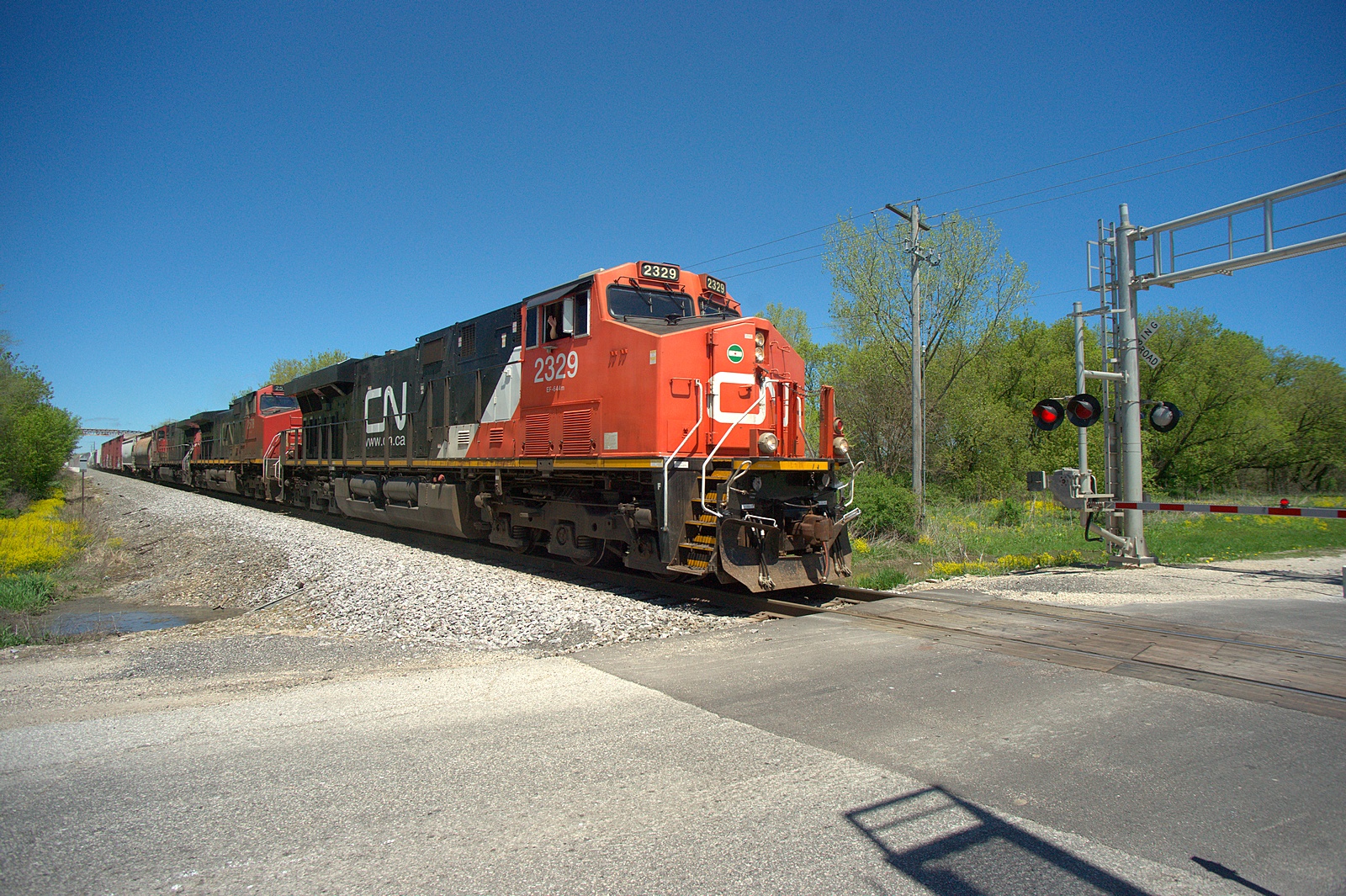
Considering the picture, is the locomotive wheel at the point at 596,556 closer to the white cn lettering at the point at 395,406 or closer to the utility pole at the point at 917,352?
the white cn lettering at the point at 395,406

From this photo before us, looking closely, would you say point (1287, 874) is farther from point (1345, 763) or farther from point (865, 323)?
point (865, 323)

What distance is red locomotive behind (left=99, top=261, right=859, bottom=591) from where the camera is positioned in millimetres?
7855

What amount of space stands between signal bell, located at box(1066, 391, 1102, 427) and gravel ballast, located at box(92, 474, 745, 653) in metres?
6.85

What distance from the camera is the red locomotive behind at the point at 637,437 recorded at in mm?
7855

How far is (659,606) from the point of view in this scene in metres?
7.94

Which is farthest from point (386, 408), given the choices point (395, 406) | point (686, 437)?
point (686, 437)

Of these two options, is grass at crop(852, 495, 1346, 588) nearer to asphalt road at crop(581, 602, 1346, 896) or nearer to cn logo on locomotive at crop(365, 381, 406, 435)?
asphalt road at crop(581, 602, 1346, 896)

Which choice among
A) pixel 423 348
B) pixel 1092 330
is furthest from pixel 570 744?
pixel 1092 330

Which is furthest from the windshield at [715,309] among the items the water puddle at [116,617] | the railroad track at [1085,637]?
the water puddle at [116,617]

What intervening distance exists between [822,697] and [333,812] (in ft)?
9.32

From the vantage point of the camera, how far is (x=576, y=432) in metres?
9.16

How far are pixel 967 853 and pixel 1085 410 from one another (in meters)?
10.0

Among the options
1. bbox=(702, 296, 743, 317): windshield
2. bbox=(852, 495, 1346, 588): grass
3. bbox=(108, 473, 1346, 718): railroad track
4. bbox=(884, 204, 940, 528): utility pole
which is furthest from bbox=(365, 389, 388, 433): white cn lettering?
bbox=(884, 204, 940, 528): utility pole

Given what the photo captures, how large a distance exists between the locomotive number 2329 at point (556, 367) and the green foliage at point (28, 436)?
2324cm
